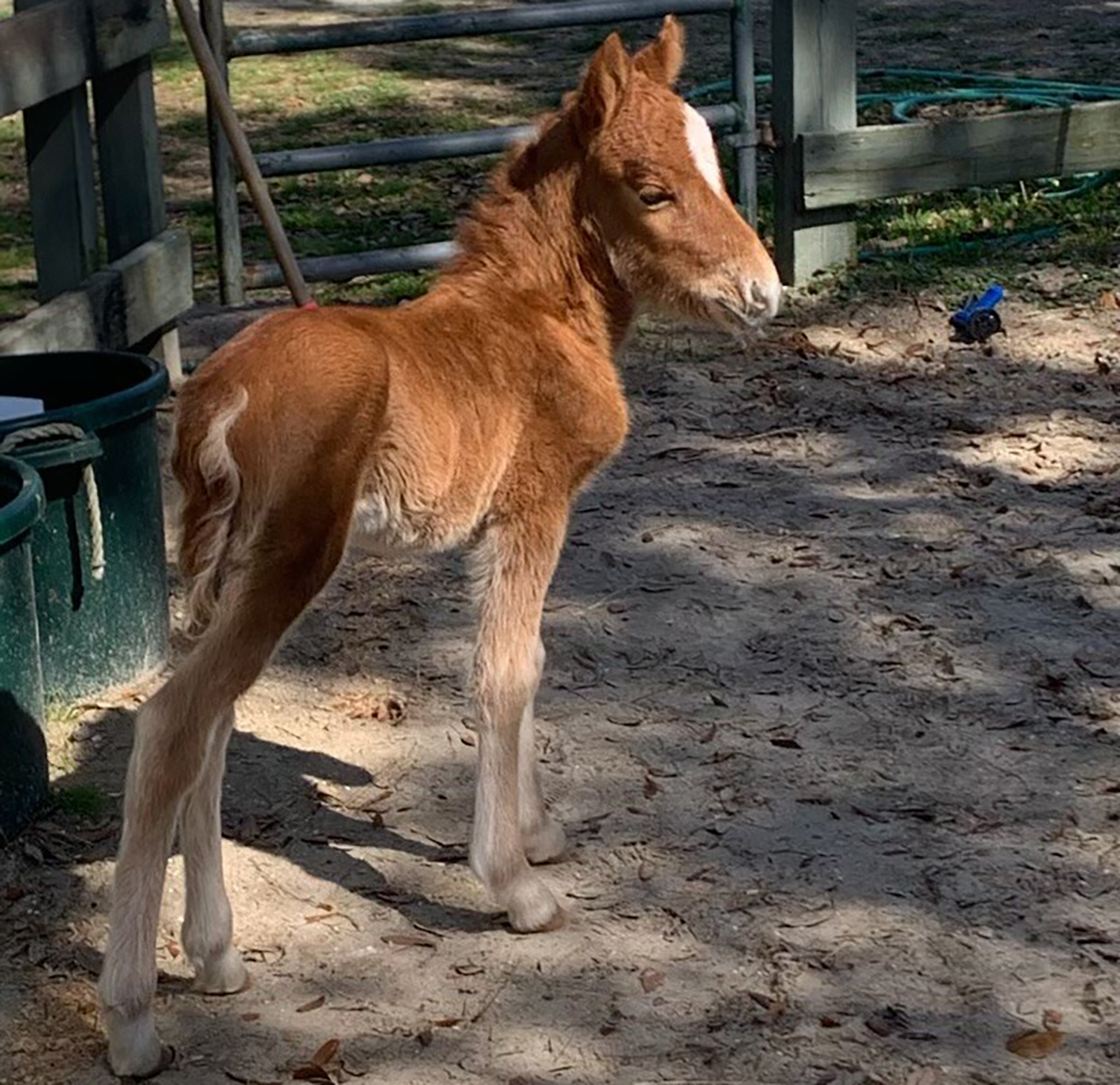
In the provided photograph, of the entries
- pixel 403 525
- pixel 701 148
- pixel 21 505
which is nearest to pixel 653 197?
pixel 701 148

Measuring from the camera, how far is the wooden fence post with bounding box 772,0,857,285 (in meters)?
8.27

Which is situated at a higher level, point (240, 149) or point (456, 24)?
point (456, 24)

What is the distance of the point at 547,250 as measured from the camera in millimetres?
4363

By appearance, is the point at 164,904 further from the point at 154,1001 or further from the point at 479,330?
the point at 479,330

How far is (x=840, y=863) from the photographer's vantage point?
4430 millimetres

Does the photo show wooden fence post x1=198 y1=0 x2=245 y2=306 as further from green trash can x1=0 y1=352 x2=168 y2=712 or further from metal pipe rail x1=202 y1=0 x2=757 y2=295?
green trash can x1=0 y1=352 x2=168 y2=712

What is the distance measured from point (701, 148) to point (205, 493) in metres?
1.33

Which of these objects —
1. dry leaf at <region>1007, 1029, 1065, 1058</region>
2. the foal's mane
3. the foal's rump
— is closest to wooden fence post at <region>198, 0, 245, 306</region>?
the foal's mane

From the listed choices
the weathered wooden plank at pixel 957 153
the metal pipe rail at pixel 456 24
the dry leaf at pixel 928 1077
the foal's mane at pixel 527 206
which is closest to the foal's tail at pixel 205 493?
the foal's mane at pixel 527 206

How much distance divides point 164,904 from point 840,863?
1.51 metres

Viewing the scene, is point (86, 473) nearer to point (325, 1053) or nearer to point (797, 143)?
point (325, 1053)

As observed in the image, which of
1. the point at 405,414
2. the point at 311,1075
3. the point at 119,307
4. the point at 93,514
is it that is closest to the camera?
the point at 311,1075

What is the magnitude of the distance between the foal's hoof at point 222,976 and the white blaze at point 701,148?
1914mm

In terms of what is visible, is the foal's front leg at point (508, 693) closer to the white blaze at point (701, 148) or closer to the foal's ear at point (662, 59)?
the white blaze at point (701, 148)
